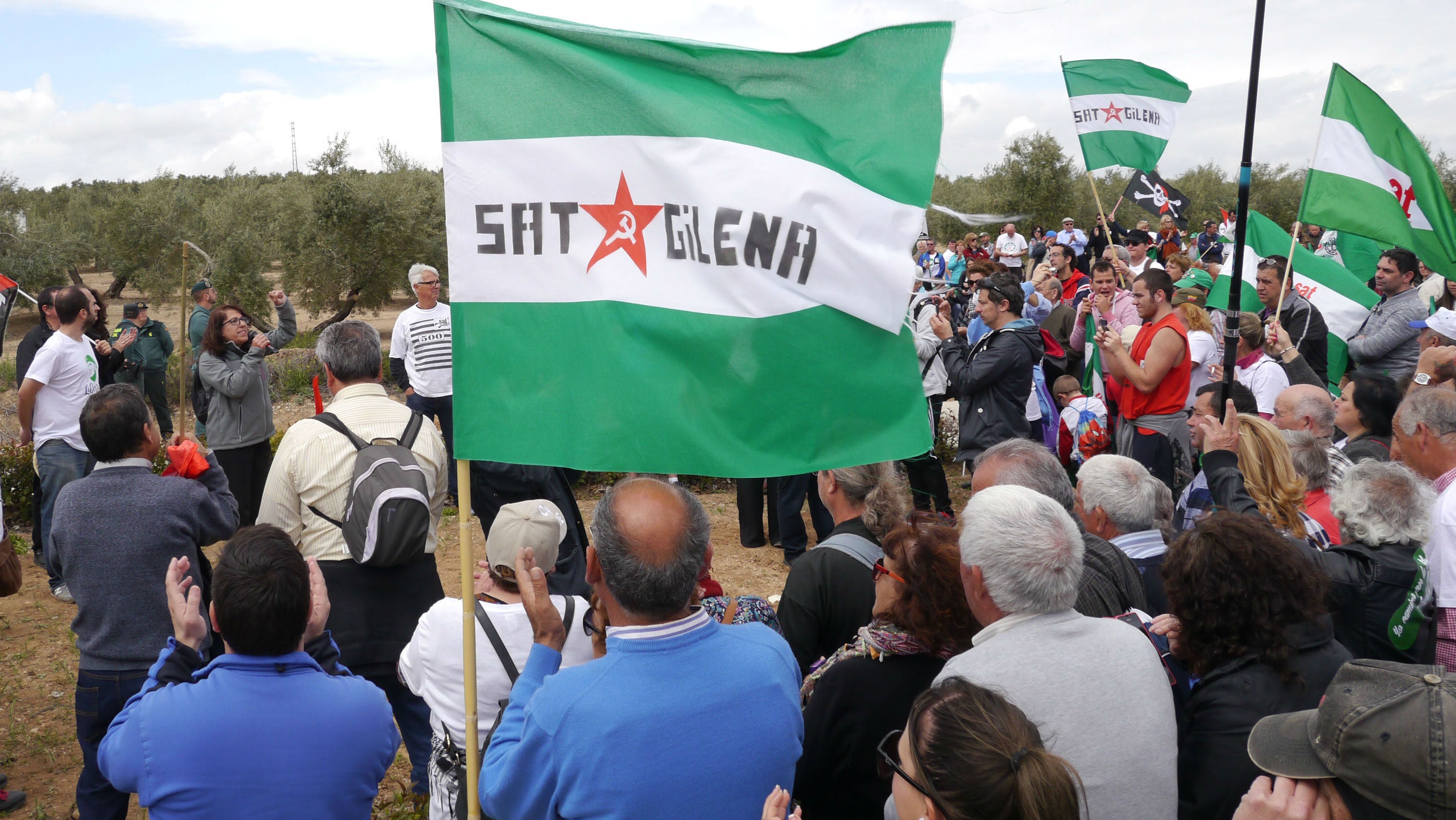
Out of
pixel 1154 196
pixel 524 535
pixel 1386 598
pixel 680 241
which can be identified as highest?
pixel 1154 196

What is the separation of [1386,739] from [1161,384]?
5261mm

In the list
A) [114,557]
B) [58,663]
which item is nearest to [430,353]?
[58,663]

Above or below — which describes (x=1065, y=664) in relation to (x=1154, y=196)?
below

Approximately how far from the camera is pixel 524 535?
10.3ft

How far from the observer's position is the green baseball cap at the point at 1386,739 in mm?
1553

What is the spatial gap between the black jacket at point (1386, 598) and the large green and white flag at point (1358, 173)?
3.31m

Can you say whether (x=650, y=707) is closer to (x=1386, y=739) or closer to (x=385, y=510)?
(x=1386, y=739)

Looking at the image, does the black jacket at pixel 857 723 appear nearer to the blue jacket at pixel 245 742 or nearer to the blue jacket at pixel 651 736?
the blue jacket at pixel 651 736

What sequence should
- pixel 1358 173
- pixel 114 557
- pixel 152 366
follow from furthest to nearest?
pixel 152 366
pixel 1358 173
pixel 114 557

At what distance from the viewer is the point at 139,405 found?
12.7ft

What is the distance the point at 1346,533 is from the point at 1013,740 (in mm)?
2448

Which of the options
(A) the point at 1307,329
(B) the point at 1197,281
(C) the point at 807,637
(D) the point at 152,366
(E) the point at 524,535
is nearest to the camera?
(E) the point at 524,535

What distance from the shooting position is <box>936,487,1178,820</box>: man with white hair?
2377mm

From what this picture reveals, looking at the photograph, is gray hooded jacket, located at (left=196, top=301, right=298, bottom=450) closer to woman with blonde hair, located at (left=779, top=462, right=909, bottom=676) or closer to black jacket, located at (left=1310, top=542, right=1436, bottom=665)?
woman with blonde hair, located at (left=779, top=462, right=909, bottom=676)
